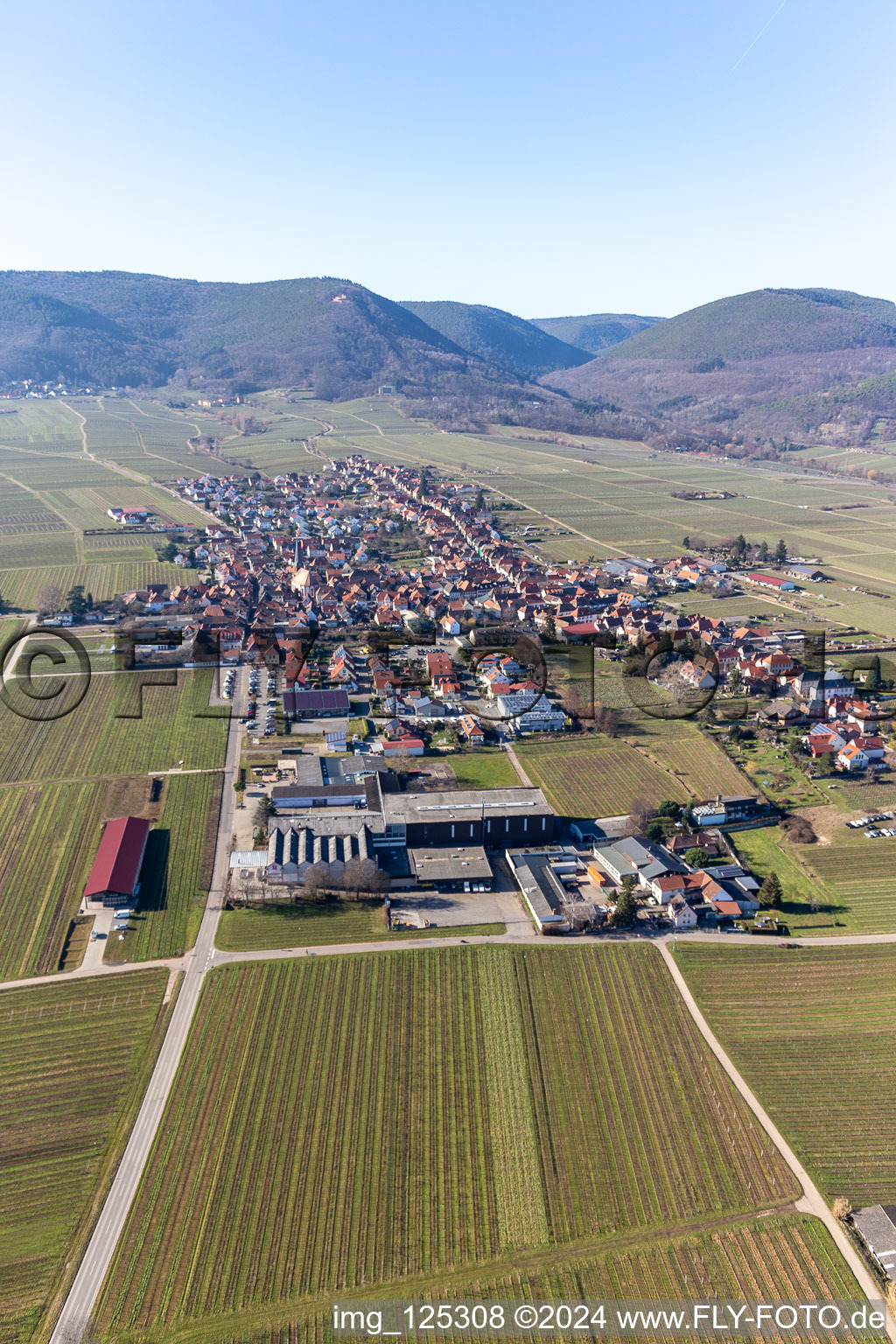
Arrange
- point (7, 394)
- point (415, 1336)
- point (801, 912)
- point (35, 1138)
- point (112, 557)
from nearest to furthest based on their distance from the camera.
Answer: point (415, 1336) < point (35, 1138) < point (801, 912) < point (112, 557) < point (7, 394)

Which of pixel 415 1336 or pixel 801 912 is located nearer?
pixel 415 1336

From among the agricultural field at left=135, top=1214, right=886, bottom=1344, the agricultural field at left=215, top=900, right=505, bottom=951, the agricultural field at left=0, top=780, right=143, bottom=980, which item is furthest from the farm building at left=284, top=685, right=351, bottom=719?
the agricultural field at left=135, top=1214, right=886, bottom=1344

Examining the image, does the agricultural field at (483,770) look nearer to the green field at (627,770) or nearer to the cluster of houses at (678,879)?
the green field at (627,770)

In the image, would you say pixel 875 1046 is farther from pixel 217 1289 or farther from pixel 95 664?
pixel 95 664

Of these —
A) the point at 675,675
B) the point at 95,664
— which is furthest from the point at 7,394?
the point at 675,675

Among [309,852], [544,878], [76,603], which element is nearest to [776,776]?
[544,878]

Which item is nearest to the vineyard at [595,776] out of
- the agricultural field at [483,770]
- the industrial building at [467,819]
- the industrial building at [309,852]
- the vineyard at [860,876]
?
the agricultural field at [483,770]

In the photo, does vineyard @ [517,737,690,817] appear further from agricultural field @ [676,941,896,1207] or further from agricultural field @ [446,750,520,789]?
agricultural field @ [676,941,896,1207]
